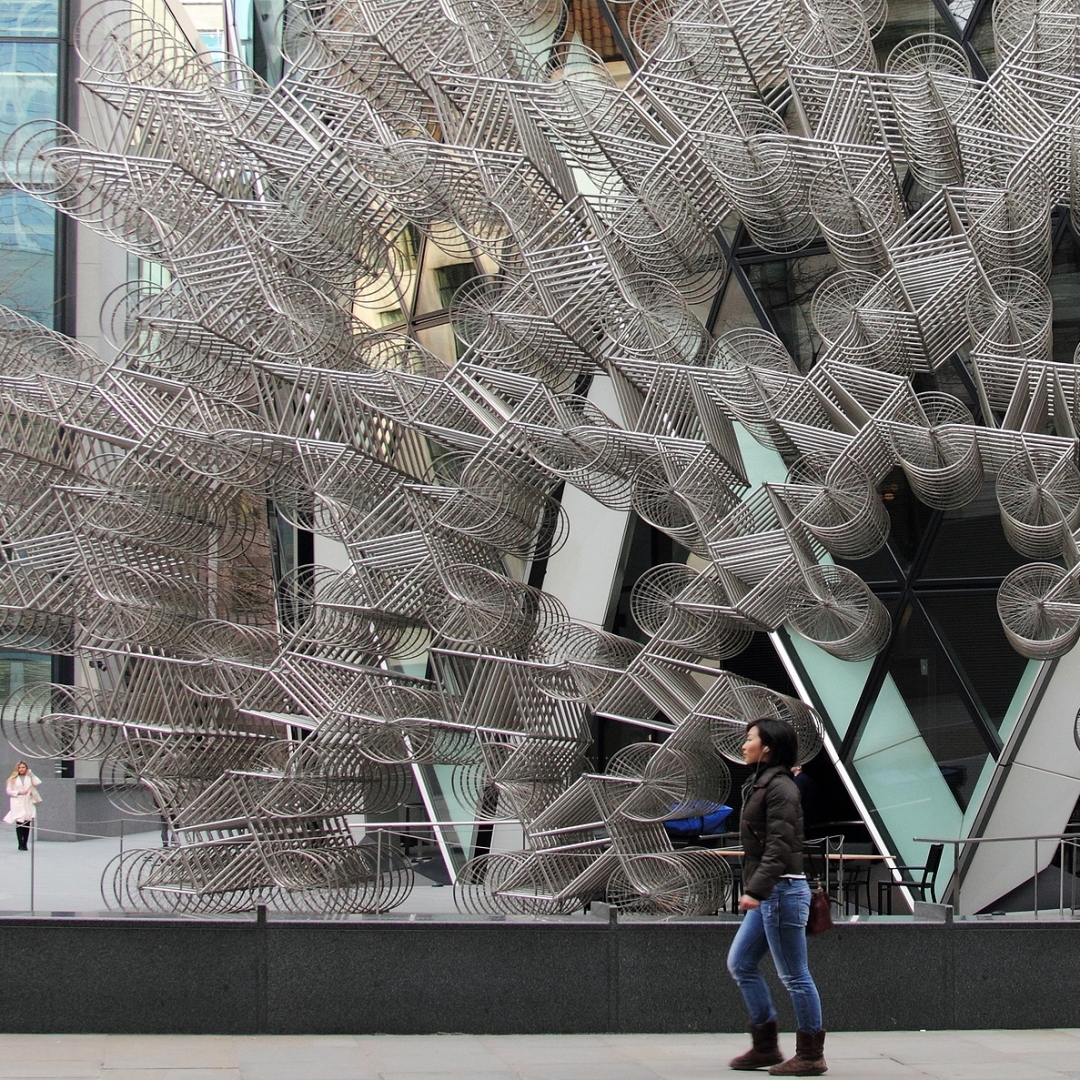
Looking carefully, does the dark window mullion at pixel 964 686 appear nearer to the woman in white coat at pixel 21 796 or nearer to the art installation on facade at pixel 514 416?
the art installation on facade at pixel 514 416

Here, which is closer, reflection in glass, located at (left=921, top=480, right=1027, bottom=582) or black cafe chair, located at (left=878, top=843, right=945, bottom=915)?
black cafe chair, located at (left=878, top=843, right=945, bottom=915)

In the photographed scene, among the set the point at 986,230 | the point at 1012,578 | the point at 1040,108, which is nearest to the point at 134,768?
the point at 1012,578

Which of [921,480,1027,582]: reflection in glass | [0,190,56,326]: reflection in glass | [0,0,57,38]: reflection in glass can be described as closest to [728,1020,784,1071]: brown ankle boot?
[921,480,1027,582]: reflection in glass

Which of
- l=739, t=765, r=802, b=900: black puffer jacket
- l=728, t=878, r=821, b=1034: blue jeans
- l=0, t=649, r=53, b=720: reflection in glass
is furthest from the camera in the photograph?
l=0, t=649, r=53, b=720: reflection in glass

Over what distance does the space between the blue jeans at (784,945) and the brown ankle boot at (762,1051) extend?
0.28 meters

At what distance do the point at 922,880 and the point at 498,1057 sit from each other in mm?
7009

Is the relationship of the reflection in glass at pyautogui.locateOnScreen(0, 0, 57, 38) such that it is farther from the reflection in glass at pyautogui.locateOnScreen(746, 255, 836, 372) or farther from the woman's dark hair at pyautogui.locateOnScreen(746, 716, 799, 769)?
the woman's dark hair at pyautogui.locateOnScreen(746, 716, 799, 769)

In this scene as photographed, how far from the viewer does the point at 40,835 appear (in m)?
27.1

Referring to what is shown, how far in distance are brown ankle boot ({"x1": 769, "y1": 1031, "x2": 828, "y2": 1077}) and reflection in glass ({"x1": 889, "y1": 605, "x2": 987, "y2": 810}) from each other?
26.7 ft

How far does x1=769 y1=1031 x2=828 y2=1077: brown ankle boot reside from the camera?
7.87m

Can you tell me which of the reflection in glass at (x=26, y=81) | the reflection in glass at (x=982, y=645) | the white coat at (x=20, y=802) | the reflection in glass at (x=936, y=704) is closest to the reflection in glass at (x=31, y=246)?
the reflection in glass at (x=26, y=81)

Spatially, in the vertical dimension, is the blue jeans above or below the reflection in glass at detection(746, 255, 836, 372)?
below

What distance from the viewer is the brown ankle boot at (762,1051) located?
8.12 m

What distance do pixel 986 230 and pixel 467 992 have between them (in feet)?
25.7
